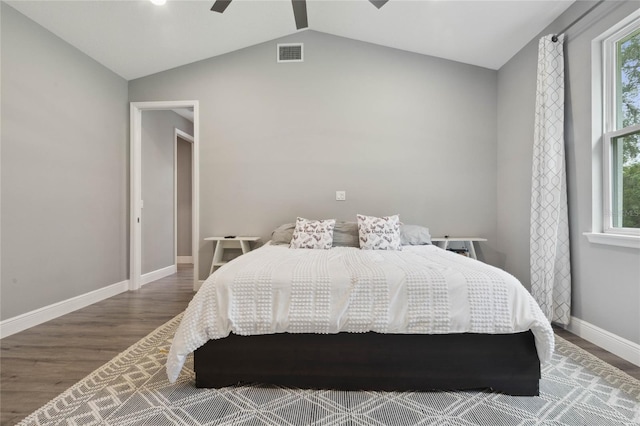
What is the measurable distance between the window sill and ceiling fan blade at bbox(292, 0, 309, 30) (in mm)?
3113

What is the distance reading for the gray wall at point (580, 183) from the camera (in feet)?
6.04

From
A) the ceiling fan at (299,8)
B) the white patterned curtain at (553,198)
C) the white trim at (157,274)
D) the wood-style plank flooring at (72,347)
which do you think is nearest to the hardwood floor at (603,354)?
the wood-style plank flooring at (72,347)

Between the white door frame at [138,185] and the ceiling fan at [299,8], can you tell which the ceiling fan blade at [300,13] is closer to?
the ceiling fan at [299,8]

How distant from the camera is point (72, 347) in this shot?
6.36 ft

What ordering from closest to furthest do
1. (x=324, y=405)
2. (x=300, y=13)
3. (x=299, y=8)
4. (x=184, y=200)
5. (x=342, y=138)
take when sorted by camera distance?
(x=324, y=405) → (x=299, y=8) → (x=300, y=13) → (x=342, y=138) → (x=184, y=200)

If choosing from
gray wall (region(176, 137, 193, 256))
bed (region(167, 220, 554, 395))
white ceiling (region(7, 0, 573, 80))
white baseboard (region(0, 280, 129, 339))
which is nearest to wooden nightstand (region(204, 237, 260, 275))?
white baseboard (region(0, 280, 129, 339))

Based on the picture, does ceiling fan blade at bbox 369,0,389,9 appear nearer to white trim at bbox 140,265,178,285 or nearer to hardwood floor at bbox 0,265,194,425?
hardwood floor at bbox 0,265,194,425

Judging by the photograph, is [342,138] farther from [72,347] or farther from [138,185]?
[72,347]

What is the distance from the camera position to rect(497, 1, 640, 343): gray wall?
6.04 feet

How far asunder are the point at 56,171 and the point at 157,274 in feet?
6.37

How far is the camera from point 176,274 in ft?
14.4

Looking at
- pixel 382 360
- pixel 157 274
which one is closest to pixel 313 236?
pixel 382 360

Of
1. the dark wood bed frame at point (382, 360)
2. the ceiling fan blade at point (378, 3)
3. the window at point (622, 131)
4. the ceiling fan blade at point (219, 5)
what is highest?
the ceiling fan blade at point (378, 3)


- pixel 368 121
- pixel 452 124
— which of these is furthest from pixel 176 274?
pixel 452 124
